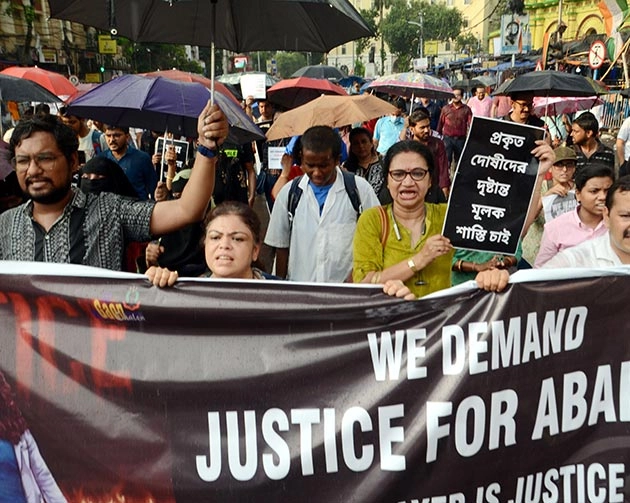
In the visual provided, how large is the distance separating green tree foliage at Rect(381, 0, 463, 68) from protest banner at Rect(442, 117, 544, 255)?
90842 millimetres

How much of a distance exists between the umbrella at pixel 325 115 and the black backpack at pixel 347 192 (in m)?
2.33

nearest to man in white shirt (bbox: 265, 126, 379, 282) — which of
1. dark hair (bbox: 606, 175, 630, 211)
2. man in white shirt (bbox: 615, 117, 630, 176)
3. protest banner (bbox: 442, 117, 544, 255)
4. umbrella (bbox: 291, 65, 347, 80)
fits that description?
protest banner (bbox: 442, 117, 544, 255)

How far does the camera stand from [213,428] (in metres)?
2.76

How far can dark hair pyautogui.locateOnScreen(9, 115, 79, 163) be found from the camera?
305 cm

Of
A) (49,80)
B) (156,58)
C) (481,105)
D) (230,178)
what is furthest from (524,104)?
(156,58)

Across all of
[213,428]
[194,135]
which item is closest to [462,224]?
[213,428]

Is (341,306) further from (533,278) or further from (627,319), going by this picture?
(627,319)

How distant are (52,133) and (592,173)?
3.11 metres

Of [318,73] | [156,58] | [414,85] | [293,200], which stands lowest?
[293,200]

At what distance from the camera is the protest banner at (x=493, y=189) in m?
3.22

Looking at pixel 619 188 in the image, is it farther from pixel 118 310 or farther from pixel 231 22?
pixel 231 22

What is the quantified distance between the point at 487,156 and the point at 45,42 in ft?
125

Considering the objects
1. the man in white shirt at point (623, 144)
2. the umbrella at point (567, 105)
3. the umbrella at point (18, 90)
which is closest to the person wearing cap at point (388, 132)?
the umbrella at point (567, 105)

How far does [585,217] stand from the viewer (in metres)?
4.59
